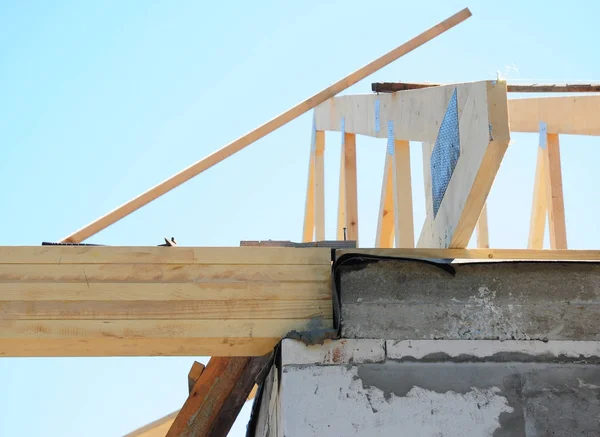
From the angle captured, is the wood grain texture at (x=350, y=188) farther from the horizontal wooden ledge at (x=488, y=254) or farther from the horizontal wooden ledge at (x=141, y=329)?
the horizontal wooden ledge at (x=141, y=329)

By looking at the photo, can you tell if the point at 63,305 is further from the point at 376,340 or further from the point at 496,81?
the point at 496,81

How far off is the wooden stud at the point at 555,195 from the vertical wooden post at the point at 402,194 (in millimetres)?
1550

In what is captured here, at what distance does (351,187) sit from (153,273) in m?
4.72

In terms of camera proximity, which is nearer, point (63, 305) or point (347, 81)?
point (63, 305)

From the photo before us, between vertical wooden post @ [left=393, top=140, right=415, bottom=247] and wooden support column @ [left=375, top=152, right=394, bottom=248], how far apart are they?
0.57 meters

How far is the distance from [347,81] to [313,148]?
9.80 feet

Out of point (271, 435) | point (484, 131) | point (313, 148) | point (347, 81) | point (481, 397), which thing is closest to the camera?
point (484, 131)

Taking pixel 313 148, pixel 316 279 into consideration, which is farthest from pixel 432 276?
pixel 313 148

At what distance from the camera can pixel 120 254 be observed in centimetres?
398

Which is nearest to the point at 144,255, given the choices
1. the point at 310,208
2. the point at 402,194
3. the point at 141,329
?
the point at 141,329

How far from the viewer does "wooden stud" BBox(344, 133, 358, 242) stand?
8312mm

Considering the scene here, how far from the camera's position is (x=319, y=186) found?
9883 millimetres

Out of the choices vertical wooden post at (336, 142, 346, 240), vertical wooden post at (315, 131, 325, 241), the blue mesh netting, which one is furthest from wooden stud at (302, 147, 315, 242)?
the blue mesh netting

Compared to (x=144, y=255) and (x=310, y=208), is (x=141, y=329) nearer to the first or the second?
(x=144, y=255)
